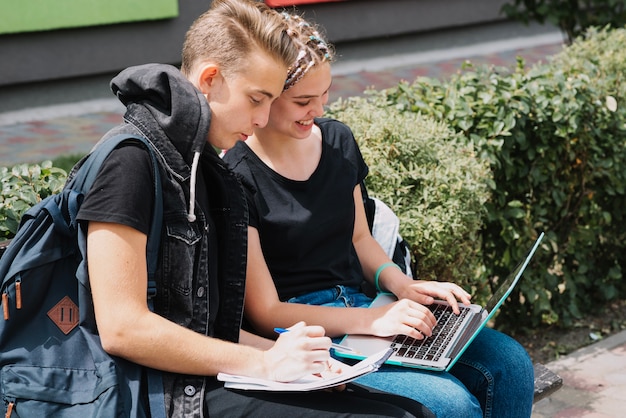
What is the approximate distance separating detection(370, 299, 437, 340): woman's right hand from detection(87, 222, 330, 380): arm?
0.47m

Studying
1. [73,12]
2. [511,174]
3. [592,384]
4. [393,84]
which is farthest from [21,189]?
[393,84]

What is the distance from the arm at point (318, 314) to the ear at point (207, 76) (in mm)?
485

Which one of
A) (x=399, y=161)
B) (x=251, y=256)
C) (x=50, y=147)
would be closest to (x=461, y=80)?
(x=399, y=161)

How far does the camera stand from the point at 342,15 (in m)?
10.8

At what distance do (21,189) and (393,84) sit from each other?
7.70 m

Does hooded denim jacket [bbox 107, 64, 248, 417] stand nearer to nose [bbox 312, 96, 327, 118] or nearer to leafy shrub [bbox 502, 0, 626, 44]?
nose [bbox 312, 96, 327, 118]

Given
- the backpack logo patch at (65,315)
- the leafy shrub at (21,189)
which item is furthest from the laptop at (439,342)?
the leafy shrub at (21,189)

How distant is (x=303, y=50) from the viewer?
2.58 meters

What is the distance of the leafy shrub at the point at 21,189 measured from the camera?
2.64 meters

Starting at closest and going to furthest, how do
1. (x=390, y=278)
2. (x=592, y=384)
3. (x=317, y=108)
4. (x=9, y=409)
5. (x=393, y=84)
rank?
1. (x=9, y=409)
2. (x=317, y=108)
3. (x=390, y=278)
4. (x=592, y=384)
5. (x=393, y=84)

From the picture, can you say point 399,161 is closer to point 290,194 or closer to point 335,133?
point 335,133

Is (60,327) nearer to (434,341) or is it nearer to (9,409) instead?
(9,409)

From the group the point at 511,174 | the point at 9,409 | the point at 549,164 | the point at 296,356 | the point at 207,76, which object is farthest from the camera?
the point at 549,164

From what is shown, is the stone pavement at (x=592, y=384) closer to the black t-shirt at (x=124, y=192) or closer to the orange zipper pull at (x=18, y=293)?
the black t-shirt at (x=124, y=192)
